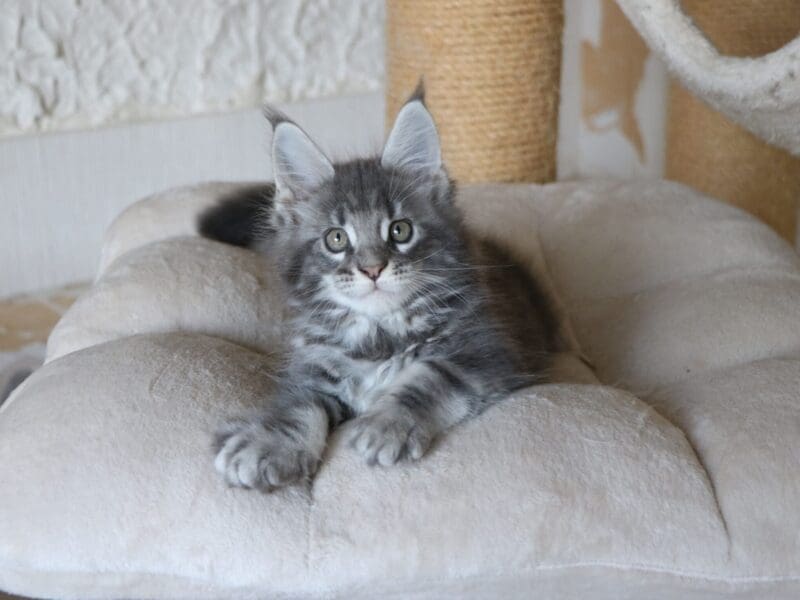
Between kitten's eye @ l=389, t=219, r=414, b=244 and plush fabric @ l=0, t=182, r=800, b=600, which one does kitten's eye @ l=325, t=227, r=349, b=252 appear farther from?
plush fabric @ l=0, t=182, r=800, b=600

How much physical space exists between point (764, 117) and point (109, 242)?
1595 millimetres

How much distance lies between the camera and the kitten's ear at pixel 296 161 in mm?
1795

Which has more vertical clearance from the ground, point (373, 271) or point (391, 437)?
point (373, 271)

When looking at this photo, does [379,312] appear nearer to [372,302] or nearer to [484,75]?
[372,302]

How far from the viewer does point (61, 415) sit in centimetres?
161

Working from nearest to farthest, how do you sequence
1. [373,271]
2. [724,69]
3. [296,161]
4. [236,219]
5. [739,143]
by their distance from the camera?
[373,271], [296,161], [724,69], [236,219], [739,143]

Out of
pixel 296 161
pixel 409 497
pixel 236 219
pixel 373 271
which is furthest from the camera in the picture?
pixel 236 219

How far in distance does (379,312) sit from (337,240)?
5.5 inches

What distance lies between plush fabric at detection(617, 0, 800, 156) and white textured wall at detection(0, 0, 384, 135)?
158cm

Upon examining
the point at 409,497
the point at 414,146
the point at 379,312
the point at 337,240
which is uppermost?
the point at 414,146

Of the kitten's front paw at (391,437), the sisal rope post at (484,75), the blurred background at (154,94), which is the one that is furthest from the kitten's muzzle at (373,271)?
the blurred background at (154,94)

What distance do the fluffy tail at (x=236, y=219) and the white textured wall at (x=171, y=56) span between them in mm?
1000

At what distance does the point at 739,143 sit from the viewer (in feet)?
10.6

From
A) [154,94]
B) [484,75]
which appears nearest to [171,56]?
[154,94]
